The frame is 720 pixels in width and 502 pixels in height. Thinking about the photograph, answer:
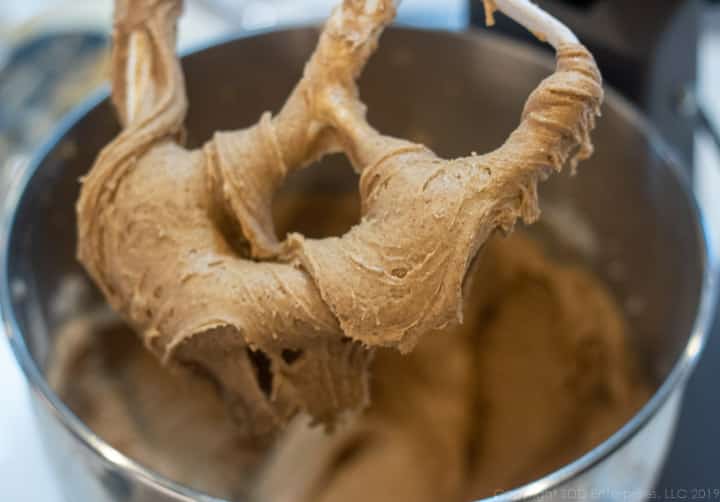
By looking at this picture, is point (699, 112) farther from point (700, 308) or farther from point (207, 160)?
point (207, 160)

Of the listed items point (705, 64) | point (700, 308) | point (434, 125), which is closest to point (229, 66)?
point (434, 125)

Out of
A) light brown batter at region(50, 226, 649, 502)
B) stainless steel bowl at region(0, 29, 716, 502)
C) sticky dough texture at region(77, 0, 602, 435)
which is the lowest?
light brown batter at region(50, 226, 649, 502)

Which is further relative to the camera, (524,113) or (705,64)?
(705,64)

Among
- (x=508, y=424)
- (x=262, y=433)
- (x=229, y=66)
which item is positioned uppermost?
Result: (x=229, y=66)

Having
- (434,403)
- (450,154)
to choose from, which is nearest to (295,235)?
(450,154)

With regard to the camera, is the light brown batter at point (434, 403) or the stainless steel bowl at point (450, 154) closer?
the stainless steel bowl at point (450, 154)

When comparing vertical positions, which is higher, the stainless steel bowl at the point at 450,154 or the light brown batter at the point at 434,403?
the stainless steel bowl at the point at 450,154
